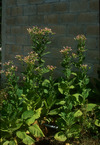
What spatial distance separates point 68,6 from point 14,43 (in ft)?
4.66

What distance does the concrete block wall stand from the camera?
12.5ft

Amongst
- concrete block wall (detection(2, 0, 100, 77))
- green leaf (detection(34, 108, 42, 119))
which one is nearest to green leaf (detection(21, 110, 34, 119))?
green leaf (detection(34, 108, 42, 119))

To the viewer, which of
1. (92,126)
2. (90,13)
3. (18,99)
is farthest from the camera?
(90,13)

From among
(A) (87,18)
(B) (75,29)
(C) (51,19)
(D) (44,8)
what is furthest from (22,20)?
(A) (87,18)

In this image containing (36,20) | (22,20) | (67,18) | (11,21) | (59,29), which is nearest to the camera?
(67,18)

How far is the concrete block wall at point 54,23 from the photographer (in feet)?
12.5

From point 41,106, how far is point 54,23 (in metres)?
1.70

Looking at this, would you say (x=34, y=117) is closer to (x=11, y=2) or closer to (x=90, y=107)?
(x=90, y=107)

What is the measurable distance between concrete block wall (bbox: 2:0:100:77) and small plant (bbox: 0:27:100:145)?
0.71m

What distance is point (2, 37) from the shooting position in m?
4.79

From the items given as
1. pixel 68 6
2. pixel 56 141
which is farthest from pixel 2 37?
pixel 56 141

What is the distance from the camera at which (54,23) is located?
4.13 meters

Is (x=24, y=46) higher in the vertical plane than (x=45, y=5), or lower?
lower

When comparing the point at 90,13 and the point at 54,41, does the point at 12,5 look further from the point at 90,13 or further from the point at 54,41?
the point at 90,13
